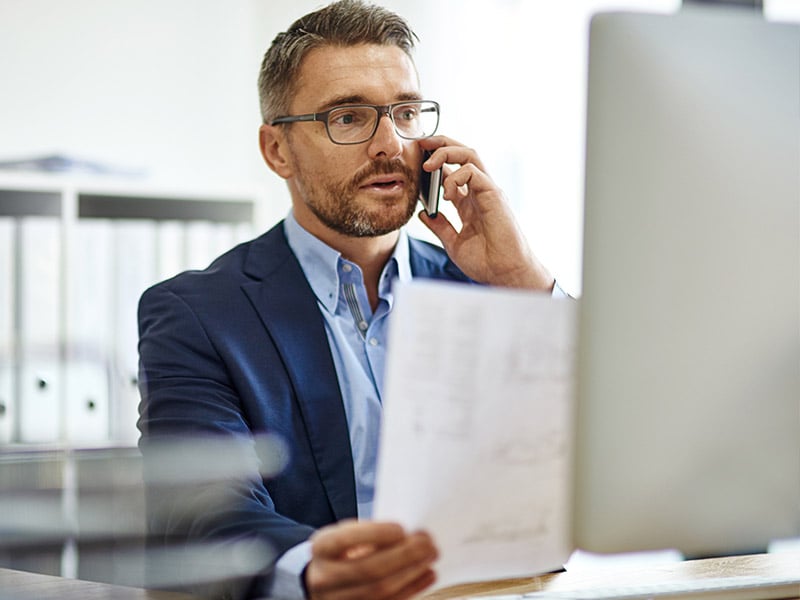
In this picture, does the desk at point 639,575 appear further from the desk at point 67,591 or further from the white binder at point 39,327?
the white binder at point 39,327

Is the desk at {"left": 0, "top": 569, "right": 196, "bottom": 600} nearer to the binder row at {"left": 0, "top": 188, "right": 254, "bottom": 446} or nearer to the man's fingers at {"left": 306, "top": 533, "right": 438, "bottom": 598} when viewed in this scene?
the man's fingers at {"left": 306, "top": 533, "right": 438, "bottom": 598}

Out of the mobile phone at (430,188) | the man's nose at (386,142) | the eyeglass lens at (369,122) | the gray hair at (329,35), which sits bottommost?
the mobile phone at (430,188)

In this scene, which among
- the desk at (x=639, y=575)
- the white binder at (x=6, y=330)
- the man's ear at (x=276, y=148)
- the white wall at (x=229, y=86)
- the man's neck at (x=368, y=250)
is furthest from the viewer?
the white wall at (x=229, y=86)

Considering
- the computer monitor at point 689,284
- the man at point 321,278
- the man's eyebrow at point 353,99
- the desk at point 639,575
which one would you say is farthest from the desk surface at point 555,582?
the man's eyebrow at point 353,99

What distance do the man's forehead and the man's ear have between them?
0.09 m

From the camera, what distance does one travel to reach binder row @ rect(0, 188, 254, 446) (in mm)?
1990

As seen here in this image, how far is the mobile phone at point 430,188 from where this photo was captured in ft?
4.05

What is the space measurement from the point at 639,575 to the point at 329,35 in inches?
35.1

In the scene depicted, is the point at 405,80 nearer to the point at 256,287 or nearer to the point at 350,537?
the point at 256,287

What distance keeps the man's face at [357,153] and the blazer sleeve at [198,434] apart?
27cm

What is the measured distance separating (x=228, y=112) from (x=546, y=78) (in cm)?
102

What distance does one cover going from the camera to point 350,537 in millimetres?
661

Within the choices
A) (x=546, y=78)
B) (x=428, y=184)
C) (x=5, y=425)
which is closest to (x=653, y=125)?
(x=428, y=184)

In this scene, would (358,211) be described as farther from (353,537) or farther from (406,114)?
(353,537)
